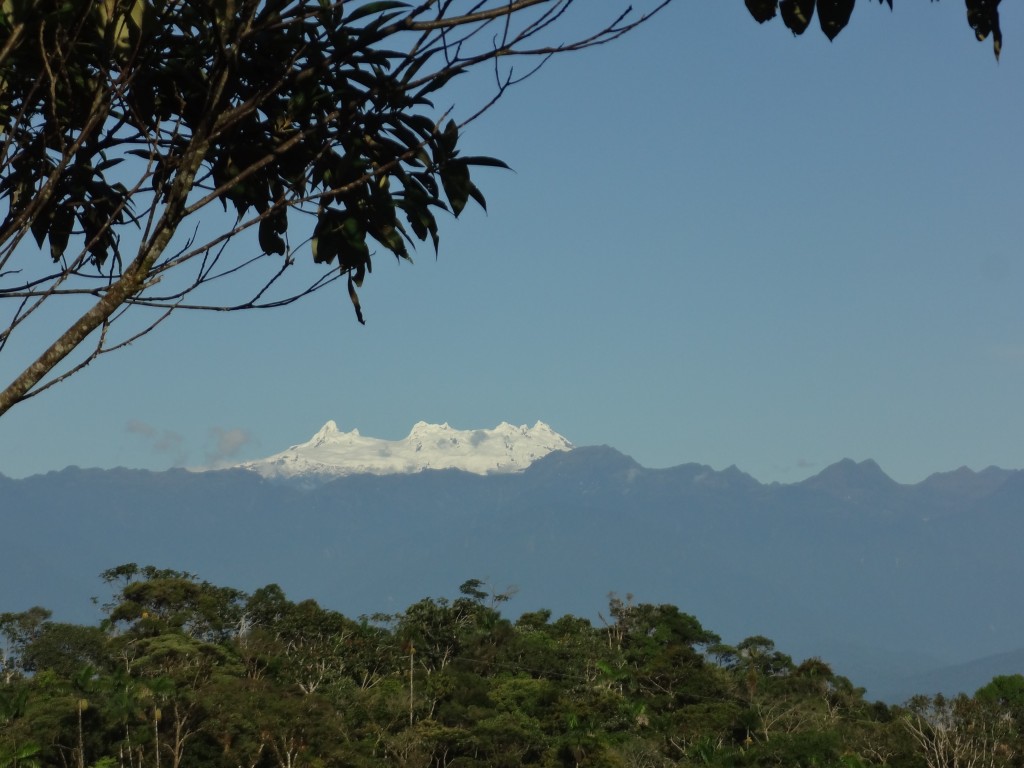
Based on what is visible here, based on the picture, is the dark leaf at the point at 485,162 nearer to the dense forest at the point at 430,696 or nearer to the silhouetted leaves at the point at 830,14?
the silhouetted leaves at the point at 830,14

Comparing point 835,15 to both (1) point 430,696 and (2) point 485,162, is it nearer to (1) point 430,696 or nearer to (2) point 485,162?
(2) point 485,162

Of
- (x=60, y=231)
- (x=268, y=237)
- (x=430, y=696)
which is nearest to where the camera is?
(x=268, y=237)

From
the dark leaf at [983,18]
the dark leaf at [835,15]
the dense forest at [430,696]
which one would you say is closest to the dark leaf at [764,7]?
the dark leaf at [835,15]

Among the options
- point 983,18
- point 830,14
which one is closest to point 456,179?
point 830,14

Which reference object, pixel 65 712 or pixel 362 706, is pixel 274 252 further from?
pixel 362 706

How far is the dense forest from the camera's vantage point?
48.8m

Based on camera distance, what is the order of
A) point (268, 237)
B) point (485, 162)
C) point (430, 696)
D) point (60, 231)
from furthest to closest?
point (430, 696), point (60, 231), point (268, 237), point (485, 162)

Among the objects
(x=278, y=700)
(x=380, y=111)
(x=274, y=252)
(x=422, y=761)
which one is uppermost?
(x=380, y=111)

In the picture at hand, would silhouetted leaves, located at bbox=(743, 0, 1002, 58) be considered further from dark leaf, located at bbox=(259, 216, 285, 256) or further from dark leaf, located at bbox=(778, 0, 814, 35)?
dark leaf, located at bbox=(259, 216, 285, 256)

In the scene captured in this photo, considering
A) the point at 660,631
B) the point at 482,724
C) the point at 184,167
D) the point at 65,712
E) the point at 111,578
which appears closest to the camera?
the point at 184,167

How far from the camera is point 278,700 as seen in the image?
5256cm

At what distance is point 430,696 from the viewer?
64.9 m

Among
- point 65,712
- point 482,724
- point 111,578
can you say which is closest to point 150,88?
point 65,712

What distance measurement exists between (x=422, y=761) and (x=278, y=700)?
23.2 feet
